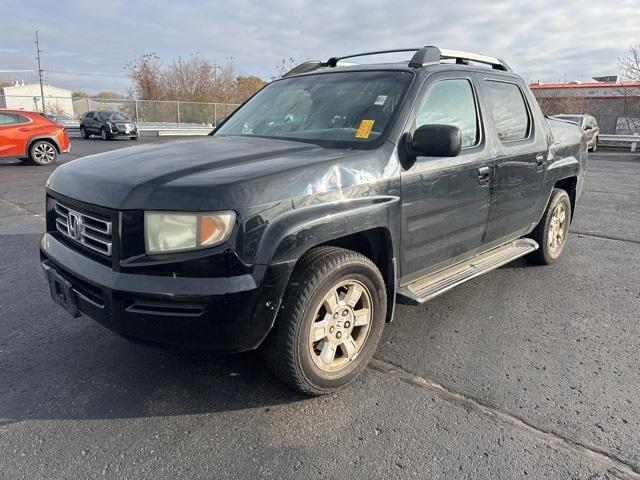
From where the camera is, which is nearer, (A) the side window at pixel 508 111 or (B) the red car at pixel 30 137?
(A) the side window at pixel 508 111

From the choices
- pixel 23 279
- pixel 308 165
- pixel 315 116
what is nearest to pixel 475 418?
pixel 308 165

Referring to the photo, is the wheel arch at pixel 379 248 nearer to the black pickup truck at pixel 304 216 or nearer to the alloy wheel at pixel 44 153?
the black pickup truck at pixel 304 216

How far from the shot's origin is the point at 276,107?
387cm

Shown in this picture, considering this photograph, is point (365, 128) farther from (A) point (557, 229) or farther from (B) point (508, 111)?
(A) point (557, 229)

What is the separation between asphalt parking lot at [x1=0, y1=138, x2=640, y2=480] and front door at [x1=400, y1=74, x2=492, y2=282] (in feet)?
2.07

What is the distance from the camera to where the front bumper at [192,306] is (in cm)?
227

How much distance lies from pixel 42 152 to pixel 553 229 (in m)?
13.5

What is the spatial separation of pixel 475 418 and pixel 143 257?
1.93m

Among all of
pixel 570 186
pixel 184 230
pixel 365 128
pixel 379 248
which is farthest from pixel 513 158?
pixel 184 230

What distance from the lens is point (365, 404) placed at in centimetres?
276

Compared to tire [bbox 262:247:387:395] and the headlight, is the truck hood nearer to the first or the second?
the headlight

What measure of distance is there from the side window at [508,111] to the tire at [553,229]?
102 cm

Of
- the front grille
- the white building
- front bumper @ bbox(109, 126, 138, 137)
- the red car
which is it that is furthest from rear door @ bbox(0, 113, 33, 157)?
the white building

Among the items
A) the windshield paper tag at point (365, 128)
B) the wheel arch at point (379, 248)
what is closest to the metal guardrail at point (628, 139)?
the windshield paper tag at point (365, 128)
